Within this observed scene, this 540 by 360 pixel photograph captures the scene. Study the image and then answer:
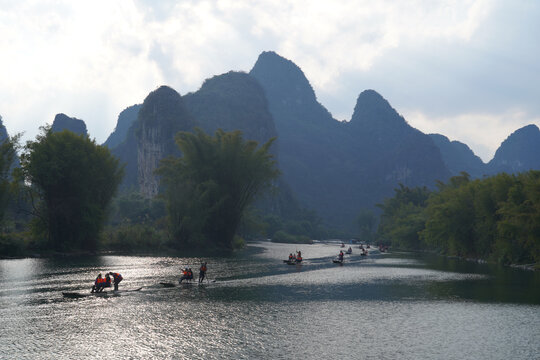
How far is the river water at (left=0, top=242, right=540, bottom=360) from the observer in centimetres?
1955

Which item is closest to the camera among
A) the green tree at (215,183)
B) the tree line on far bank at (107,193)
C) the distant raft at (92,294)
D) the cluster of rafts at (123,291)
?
the distant raft at (92,294)

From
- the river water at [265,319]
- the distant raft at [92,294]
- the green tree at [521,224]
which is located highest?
the green tree at [521,224]

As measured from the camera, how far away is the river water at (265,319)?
19.5 m

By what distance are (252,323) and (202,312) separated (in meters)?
4.15

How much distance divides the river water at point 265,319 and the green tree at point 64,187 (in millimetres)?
18400

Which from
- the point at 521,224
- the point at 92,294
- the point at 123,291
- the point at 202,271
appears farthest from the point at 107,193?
the point at 521,224

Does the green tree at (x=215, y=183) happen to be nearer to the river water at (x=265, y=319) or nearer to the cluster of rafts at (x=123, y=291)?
the river water at (x=265, y=319)

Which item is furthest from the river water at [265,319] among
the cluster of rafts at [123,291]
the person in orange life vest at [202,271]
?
the person in orange life vest at [202,271]

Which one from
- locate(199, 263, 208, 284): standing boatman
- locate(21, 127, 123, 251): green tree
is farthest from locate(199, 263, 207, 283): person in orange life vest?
locate(21, 127, 123, 251): green tree

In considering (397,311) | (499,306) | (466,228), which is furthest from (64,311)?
(466,228)

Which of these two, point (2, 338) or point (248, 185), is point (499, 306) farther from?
point (248, 185)

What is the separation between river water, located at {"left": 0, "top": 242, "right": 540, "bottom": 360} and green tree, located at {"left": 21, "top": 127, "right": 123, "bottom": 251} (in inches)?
724

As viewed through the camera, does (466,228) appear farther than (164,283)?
Yes

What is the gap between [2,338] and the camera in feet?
66.4
